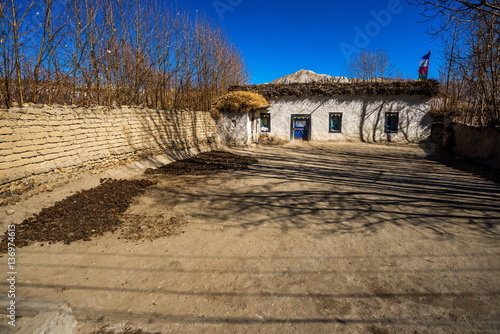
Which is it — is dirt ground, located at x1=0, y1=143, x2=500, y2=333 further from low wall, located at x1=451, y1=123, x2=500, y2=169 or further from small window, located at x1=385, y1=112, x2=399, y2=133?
small window, located at x1=385, y1=112, x2=399, y2=133

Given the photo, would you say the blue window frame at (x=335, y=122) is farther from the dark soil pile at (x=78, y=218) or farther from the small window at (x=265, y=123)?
the dark soil pile at (x=78, y=218)

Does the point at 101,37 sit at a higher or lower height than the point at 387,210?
higher

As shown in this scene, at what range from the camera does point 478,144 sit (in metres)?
11.0

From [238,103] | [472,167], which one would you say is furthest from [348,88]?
[472,167]

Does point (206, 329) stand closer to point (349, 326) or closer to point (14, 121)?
point (349, 326)

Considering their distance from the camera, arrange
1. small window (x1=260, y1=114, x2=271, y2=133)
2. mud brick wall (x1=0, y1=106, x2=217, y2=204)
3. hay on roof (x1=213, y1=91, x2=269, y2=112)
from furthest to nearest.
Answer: small window (x1=260, y1=114, x2=271, y2=133)
hay on roof (x1=213, y1=91, x2=269, y2=112)
mud brick wall (x1=0, y1=106, x2=217, y2=204)

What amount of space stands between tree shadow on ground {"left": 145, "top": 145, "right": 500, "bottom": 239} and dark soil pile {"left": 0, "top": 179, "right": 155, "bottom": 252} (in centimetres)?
97

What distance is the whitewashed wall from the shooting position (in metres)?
17.7

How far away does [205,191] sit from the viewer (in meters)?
6.76

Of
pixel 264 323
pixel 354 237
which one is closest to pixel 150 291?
pixel 264 323

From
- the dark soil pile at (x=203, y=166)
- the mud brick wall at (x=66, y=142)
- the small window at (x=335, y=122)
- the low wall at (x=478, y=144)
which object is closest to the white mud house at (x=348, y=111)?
the small window at (x=335, y=122)

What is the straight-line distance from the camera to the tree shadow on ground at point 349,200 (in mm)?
4605

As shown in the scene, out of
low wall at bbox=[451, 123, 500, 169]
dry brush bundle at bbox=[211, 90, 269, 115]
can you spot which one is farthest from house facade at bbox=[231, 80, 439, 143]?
low wall at bbox=[451, 123, 500, 169]

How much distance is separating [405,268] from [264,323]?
2.04 meters
